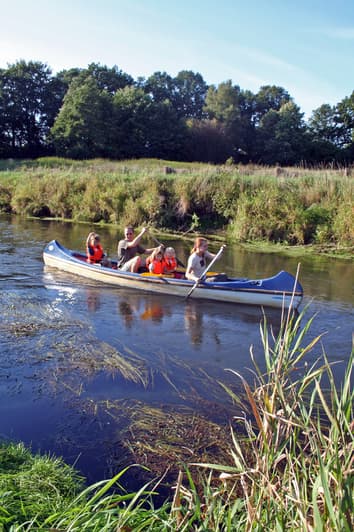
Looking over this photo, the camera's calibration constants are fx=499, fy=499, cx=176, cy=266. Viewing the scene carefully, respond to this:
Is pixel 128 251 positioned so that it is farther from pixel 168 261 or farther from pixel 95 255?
pixel 168 261

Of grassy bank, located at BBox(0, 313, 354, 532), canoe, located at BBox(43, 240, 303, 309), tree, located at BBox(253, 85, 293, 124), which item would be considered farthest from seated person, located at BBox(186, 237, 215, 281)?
tree, located at BBox(253, 85, 293, 124)

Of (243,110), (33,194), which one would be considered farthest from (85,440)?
(243,110)

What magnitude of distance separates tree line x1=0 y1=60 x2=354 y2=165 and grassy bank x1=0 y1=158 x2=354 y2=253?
73.2 ft

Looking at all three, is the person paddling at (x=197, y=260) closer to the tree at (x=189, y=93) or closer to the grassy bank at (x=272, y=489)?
the grassy bank at (x=272, y=489)

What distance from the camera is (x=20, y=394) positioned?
511 cm

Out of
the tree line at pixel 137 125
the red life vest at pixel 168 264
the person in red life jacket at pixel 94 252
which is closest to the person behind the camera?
the red life vest at pixel 168 264

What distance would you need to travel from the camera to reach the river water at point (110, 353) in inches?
178

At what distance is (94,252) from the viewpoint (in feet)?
35.8

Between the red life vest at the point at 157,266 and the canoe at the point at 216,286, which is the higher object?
the red life vest at the point at 157,266

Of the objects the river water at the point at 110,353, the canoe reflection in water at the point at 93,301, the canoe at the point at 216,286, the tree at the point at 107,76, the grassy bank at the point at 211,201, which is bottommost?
the river water at the point at 110,353

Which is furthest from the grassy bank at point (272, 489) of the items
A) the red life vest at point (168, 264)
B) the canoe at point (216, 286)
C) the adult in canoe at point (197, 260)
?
the red life vest at point (168, 264)

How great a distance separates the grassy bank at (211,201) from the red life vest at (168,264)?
5.90 m

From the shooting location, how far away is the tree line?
43812mm

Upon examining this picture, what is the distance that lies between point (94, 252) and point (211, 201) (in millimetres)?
7453
